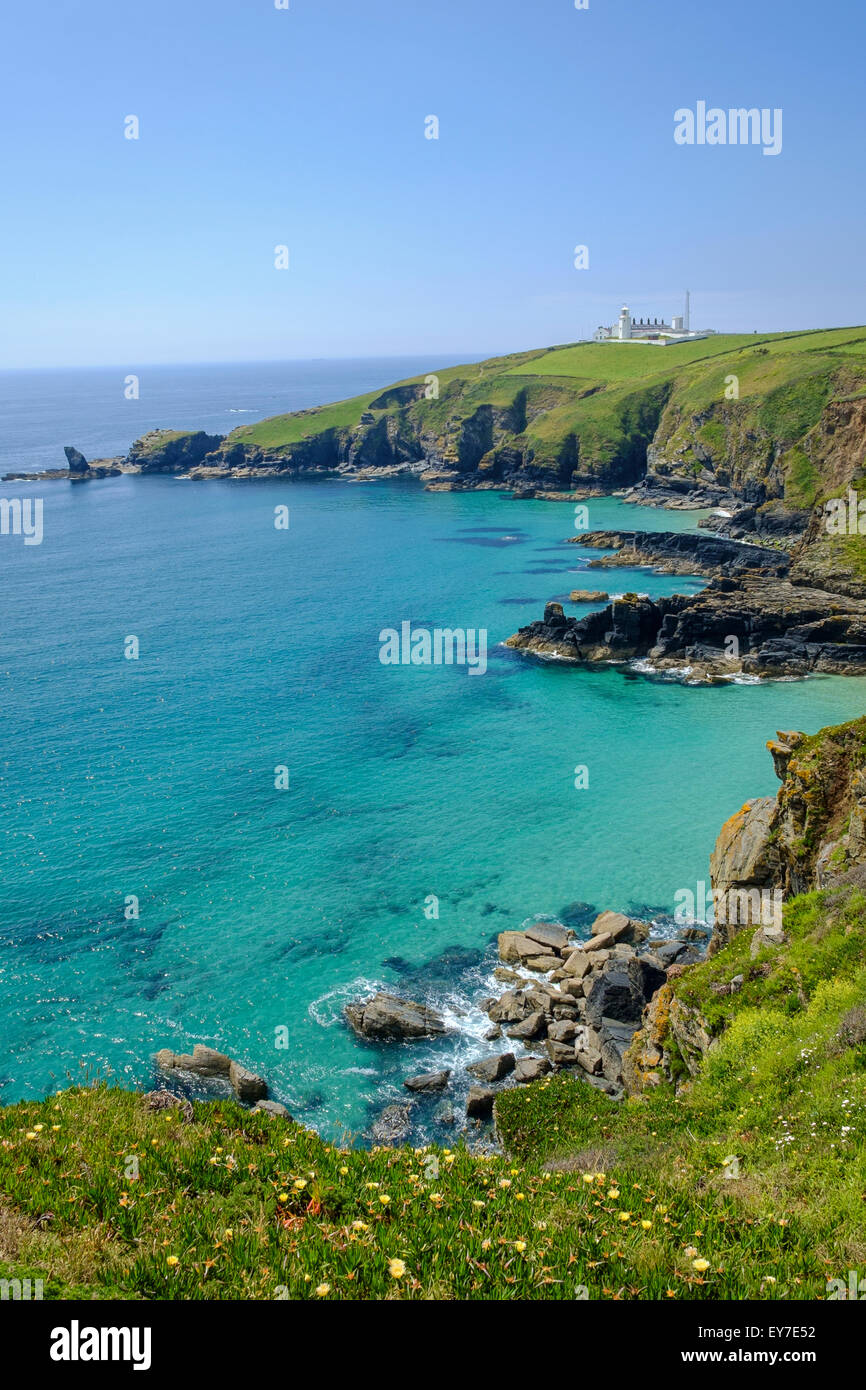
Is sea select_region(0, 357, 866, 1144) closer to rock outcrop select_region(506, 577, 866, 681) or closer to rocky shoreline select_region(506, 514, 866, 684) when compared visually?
rocky shoreline select_region(506, 514, 866, 684)

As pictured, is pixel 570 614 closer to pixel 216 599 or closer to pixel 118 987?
pixel 216 599

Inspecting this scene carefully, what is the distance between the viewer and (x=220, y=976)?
110 feet

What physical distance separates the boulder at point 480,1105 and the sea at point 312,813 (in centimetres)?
92

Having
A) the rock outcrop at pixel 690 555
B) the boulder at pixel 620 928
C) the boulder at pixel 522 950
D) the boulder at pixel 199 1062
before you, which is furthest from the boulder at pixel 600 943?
the rock outcrop at pixel 690 555

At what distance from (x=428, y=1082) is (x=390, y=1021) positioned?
295 centimetres

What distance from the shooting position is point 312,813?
150 feet

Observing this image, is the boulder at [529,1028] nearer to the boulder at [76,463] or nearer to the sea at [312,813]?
the sea at [312,813]

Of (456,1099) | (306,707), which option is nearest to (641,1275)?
(456,1099)

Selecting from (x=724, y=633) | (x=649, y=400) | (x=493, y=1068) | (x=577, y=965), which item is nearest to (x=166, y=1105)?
(x=493, y=1068)

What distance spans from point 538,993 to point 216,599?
65587mm

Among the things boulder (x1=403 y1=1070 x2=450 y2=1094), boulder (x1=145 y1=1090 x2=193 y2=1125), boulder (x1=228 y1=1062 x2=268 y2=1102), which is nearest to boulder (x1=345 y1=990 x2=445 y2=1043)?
boulder (x1=403 y1=1070 x2=450 y2=1094)

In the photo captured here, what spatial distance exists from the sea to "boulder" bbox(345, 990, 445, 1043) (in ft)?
1.62

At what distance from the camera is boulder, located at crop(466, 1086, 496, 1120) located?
88.8 ft

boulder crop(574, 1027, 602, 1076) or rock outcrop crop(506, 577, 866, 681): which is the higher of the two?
rock outcrop crop(506, 577, 866, 681)
